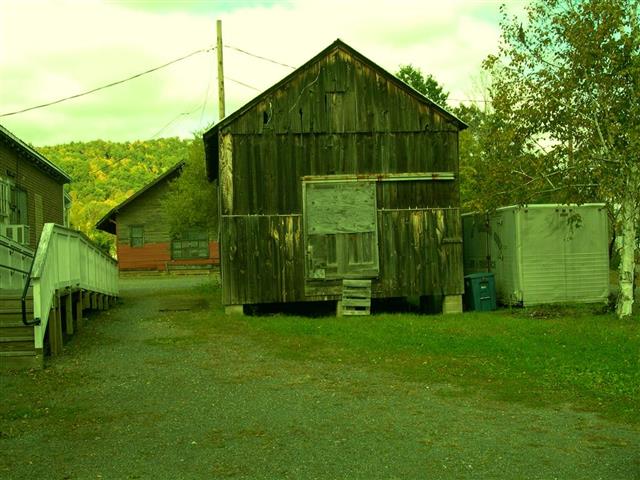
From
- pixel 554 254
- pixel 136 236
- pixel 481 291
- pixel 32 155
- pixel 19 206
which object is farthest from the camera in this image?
pixel 136 236

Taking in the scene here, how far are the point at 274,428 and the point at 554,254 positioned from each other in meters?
12.6

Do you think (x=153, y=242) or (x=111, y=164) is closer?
(x=153, y=242)

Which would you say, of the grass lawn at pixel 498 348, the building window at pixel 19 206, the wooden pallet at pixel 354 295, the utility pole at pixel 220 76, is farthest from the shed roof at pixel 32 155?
the wooden pallet at pixel 354 295

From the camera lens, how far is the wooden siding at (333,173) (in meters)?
16.7

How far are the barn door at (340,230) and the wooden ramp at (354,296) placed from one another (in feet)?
0.61

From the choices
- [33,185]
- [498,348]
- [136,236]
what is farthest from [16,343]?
[136,236]

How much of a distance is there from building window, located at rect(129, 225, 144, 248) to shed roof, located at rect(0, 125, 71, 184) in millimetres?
13537

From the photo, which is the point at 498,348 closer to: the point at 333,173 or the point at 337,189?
the point at 337,189

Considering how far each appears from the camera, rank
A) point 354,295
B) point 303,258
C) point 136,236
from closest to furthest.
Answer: point 303,258 < point 354,295 < point 136,236

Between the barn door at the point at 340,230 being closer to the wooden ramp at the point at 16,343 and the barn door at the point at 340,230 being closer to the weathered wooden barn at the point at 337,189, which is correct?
the weathered wooden barn at the point at 337,189

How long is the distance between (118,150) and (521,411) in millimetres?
112536

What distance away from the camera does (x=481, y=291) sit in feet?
59.4

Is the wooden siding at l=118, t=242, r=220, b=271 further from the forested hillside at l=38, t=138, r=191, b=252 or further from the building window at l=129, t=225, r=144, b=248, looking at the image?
the forested hillside at l=38, t=138, r=191, b=252

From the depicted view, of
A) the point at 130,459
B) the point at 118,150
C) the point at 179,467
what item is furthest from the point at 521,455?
the point at 118,150
